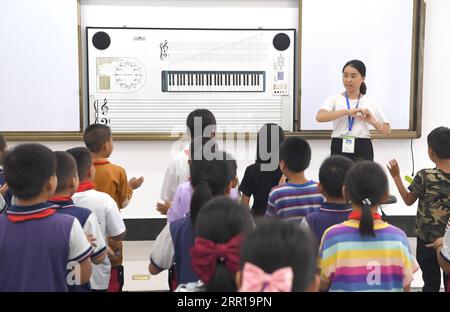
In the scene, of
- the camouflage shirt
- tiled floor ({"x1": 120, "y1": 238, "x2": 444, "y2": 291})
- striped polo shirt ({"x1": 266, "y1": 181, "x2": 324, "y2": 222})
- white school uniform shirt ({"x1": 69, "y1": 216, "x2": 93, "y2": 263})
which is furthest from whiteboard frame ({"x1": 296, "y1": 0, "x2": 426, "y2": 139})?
white school uniform shirt ({"x1": 69, "y1": 216, "x2": 93, "y2": 263})

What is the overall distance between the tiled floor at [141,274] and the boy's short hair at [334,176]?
1.65 m

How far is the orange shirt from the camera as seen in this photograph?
2.71 meters

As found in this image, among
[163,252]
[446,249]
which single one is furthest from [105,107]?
[446,249]

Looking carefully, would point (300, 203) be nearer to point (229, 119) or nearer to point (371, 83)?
point (229, 119)

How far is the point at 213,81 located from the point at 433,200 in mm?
2329

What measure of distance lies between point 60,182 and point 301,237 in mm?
1148

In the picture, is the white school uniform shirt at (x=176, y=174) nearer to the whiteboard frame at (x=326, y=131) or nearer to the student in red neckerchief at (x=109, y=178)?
the student in red neckerchief at (x=109, y=178)

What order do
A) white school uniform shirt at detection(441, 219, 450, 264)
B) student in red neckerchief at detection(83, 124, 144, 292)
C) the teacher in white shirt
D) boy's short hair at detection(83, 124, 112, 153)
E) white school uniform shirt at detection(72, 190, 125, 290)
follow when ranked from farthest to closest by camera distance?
the teacher in white shirt < boy's short hair at detection(83, 124, 112, 153) < student in red neckerchief at detection(83, 124, 144, 292) < white school uniform shirt at detection(72, 190, 125, 290) < white school uniform shirt at detection(441, 219, 450, 264)

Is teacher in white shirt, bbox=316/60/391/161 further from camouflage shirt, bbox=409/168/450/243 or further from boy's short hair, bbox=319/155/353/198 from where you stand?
boy's short hair, bbox=319/155/353/198

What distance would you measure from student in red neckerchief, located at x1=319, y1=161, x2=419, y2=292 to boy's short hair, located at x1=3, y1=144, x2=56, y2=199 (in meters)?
0.97

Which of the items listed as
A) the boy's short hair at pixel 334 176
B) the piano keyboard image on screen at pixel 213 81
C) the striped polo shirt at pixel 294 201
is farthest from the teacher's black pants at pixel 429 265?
the piano keyboard image on screen at pixel 213 81

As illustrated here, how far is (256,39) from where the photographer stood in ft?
14.8

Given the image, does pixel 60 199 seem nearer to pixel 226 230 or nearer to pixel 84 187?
pixel 84 187

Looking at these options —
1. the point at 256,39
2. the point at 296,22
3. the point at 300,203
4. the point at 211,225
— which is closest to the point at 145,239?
the point at 256,39
